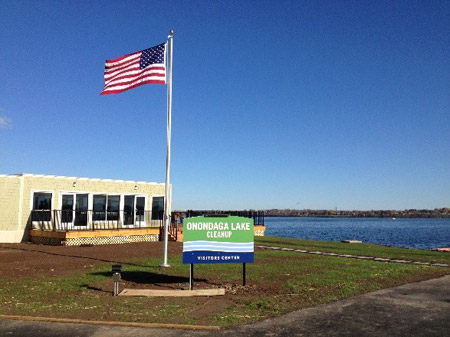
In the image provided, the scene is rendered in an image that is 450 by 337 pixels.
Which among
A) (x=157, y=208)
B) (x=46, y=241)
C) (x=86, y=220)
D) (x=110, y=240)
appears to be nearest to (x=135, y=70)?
(x=110, y=240)

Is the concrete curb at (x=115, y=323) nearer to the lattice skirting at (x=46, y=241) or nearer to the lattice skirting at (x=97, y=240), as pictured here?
the lattice skirting at (x=97, y=240)

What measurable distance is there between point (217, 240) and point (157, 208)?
65.3 ft

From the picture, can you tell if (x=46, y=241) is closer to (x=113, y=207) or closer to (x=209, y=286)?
(x=113, y=207)

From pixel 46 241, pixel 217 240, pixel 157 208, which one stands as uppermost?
pixel 157 208

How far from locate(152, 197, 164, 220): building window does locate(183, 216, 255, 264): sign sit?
19.0m

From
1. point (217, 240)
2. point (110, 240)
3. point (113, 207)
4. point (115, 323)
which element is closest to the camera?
point (115, 323)

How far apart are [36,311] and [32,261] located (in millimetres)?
9371

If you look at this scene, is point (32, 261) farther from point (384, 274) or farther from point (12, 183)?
point (384, 274)

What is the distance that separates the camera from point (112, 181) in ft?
93.2

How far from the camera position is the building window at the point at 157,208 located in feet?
101

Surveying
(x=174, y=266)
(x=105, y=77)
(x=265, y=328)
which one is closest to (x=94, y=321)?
(x=265, y=328)

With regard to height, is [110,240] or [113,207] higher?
[113,207]

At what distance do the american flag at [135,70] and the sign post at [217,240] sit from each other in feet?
21.9

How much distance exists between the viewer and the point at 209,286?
1205cm
